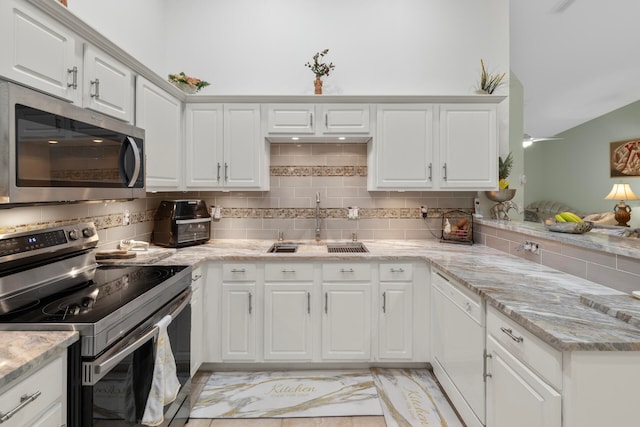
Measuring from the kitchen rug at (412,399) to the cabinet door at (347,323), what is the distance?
24cm

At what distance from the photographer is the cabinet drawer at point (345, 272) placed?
2.46m

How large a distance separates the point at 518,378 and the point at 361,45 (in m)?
2.86

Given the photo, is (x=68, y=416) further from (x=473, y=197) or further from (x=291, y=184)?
(x=473, y=197)

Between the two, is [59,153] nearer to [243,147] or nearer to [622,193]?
[243,147]

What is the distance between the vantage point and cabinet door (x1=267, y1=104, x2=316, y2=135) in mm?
2732

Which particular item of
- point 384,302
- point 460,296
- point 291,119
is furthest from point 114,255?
point 460,296

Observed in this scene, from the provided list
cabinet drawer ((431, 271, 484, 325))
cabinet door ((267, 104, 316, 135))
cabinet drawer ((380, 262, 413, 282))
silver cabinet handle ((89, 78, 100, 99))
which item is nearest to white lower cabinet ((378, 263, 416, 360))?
cabinet drawer ((380, 262, 413, 282))

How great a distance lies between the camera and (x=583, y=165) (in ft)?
13.1

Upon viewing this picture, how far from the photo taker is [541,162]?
477cm

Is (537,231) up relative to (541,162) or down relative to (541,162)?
down

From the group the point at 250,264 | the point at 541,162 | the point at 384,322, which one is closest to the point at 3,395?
the point at 250,264

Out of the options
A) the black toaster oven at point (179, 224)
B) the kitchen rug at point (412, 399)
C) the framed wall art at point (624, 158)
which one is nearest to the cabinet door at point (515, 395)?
the kitchen rug at point (412, 399)

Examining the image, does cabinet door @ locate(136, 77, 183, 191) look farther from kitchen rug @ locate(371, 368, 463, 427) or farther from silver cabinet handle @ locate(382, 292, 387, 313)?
kitchen rug @ locate(371, 368, 463, 427)

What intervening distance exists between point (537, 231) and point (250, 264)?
6.48ft
